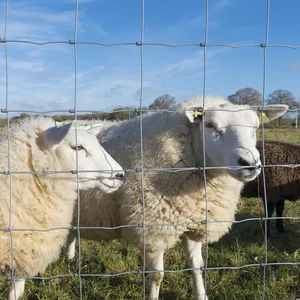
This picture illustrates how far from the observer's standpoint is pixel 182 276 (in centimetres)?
355

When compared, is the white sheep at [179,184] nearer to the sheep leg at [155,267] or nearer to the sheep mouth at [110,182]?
the sheep leg at [155,267]

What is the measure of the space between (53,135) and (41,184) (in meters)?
0.35

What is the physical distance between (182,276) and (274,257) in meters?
1.14

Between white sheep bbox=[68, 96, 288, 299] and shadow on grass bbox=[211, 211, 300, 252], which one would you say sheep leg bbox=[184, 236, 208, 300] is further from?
shadow on grass bbox=[211, 211, 300, 252]

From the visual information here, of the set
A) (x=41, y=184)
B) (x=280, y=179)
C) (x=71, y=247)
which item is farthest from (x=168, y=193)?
(x=280, y=179)

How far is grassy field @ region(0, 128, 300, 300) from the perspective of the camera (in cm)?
313

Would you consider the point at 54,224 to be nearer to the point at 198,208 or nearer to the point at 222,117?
the point at 198,208

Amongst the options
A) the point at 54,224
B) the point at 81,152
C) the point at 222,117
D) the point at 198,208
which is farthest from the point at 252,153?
the point at 54,224

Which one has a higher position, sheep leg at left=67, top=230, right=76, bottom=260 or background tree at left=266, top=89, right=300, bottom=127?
background tree at left=266, top=89, right=300, bottom=127

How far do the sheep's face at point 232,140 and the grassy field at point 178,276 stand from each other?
112 cm

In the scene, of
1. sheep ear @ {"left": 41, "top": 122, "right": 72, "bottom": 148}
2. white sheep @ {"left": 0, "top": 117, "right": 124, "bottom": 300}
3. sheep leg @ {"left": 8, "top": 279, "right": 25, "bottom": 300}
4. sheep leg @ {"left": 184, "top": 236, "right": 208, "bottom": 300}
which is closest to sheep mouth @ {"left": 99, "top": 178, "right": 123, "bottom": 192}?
white sheep @ {"left": 0, "top": 117, "right": 124, "bottom": 300}

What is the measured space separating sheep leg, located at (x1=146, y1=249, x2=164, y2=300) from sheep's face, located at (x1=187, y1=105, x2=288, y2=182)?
922 millimetres

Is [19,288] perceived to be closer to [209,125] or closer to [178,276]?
[178,276]

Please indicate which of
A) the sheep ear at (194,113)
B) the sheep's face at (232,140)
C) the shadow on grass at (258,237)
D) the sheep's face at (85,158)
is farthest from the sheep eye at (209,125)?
the shadow on grass at (258,237)
